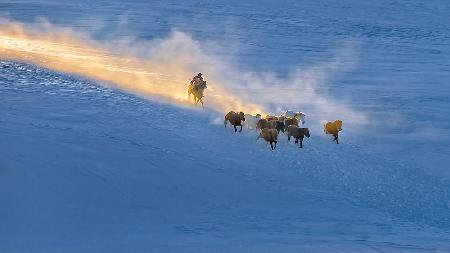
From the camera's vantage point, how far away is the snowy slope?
39.4 feet

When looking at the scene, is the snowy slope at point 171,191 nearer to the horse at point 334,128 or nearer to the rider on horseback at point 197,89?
the horse at point 334,128

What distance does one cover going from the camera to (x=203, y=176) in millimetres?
14336

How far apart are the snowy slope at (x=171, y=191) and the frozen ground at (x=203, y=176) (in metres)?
0.03

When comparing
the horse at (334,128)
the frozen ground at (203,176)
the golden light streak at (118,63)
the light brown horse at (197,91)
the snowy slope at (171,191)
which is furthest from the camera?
the golden light streak at (118,63)

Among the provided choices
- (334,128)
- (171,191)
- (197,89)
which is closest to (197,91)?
(197,89)

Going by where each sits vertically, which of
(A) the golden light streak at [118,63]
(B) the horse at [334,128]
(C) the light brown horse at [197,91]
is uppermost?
(A) the golden light streak at [118,63]

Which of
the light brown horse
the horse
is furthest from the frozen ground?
the light brown horse

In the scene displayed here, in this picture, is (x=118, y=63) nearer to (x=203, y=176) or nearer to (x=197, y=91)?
(x=197, y=91)

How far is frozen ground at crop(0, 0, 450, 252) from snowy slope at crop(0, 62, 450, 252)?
34 mm

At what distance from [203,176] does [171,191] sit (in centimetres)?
91

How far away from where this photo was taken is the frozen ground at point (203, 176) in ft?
39.8

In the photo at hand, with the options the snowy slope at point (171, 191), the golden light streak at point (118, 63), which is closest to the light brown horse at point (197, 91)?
the golden light streak at point (118, 63)

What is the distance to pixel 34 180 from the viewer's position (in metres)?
13.4

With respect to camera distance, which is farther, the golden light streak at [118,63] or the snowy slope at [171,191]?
the golden light streak at [118,63]
